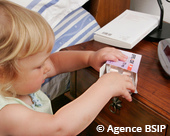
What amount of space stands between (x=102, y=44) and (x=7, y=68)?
0.41m

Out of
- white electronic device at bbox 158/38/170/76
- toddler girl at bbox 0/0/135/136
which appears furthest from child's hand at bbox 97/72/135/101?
white electronic device at bbox 158/38/170/76

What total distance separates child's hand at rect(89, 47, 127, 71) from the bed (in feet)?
0.76

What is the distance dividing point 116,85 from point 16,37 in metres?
0.29

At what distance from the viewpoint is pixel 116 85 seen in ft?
1.92

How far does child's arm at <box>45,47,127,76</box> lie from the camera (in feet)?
2.26

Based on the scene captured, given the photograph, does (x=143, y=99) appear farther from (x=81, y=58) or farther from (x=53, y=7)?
(x=53, y=7)

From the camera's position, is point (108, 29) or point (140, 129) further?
point (108, 29)

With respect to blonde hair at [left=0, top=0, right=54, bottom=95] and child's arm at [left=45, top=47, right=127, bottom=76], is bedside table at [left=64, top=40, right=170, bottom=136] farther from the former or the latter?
blonde hair at [left=0, top=0, right=54, bottom=95]

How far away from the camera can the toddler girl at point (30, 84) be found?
0.52 m

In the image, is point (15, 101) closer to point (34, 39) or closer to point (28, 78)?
point (28, 78)

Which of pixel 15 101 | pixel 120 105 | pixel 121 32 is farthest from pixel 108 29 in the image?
pixel 15 101

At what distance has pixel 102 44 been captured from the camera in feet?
2.79

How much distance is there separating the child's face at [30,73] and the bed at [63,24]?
0.24 m

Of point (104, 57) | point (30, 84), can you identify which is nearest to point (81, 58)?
point (104, 57)
